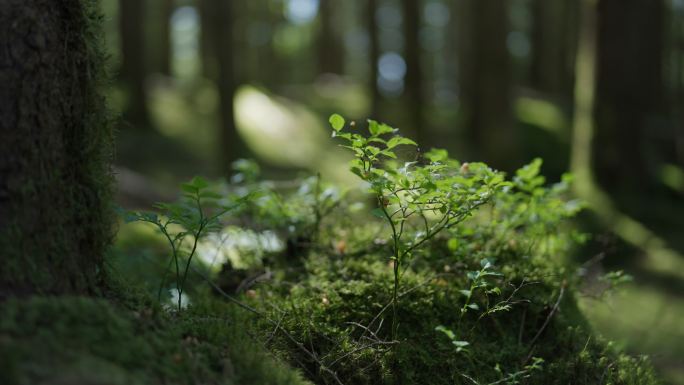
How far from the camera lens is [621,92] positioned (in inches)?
374

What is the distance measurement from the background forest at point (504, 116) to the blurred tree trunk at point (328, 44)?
0.21 ft

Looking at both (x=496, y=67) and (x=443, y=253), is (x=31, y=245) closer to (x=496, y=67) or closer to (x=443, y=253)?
(x=443, y=253)

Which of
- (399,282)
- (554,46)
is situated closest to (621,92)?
(399,282)

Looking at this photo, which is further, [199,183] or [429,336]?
[429,336]

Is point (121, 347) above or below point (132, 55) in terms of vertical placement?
below

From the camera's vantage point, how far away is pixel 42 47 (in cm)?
224

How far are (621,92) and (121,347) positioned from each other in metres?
9.15

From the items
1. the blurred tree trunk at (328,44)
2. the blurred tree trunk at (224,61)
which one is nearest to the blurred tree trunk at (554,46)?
the blurred tree trunk at (328,44)

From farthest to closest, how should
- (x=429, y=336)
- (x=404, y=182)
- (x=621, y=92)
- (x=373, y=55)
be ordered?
(x=373, y=55) < (x=621, y=92) < (x=429, y=336) < (x=404, y=182)

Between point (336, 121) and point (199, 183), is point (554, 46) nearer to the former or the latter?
point (336, 121)

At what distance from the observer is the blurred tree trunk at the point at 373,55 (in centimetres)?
1494

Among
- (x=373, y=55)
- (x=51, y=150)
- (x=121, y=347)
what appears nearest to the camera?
(x=121, y=347)

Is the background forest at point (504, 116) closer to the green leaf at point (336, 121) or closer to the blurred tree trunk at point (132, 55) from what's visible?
the blurred tree trunk at point (132, 55)

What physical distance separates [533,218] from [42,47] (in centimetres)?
264
